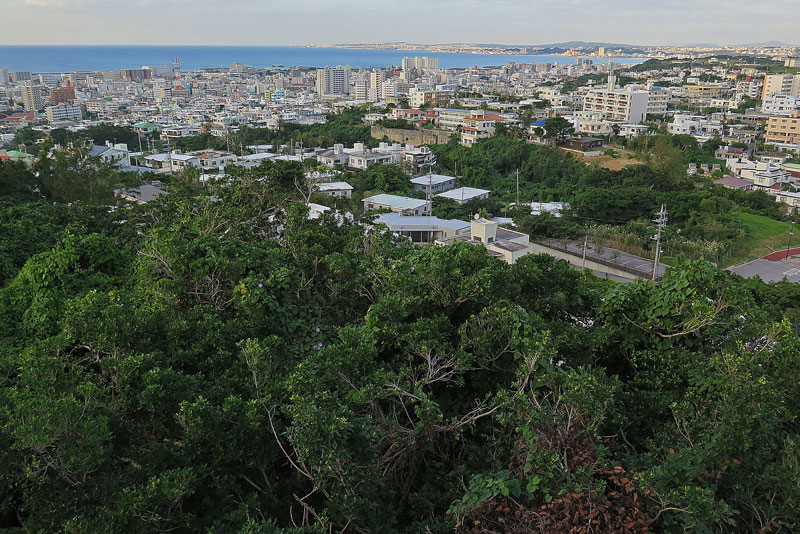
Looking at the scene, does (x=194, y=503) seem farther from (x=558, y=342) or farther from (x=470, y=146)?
(x=470, y=146)

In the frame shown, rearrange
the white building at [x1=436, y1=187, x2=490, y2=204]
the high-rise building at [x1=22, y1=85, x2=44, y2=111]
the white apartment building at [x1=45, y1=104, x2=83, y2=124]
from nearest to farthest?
the white building at [x1=436, y1=187, x2=490, y2=204] → the white apartment building at [x1=45, y1=104, x2=83, y2=124] → the high-rise building at [x1=22, y1=85, x2=44, y2=111]

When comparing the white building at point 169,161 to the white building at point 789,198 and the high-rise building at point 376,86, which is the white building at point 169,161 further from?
the high-rise building at point 376,86

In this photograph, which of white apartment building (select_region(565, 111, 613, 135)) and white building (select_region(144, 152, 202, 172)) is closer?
white building (select_region(144, 152, 202, 172))

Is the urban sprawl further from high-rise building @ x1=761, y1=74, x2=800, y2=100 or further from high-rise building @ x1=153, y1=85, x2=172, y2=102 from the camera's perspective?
high-rise building @ x1=153, y1=85, x2=172, y2=102

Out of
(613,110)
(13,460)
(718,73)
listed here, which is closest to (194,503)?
(13,460)

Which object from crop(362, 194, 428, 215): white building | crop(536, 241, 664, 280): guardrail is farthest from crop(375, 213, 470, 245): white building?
crop(536, 241, 664, 280): guardrail

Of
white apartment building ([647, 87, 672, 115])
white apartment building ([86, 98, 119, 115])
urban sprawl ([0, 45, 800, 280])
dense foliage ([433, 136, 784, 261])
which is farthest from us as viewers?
white apartment building ([86, 98, 119, 115])
